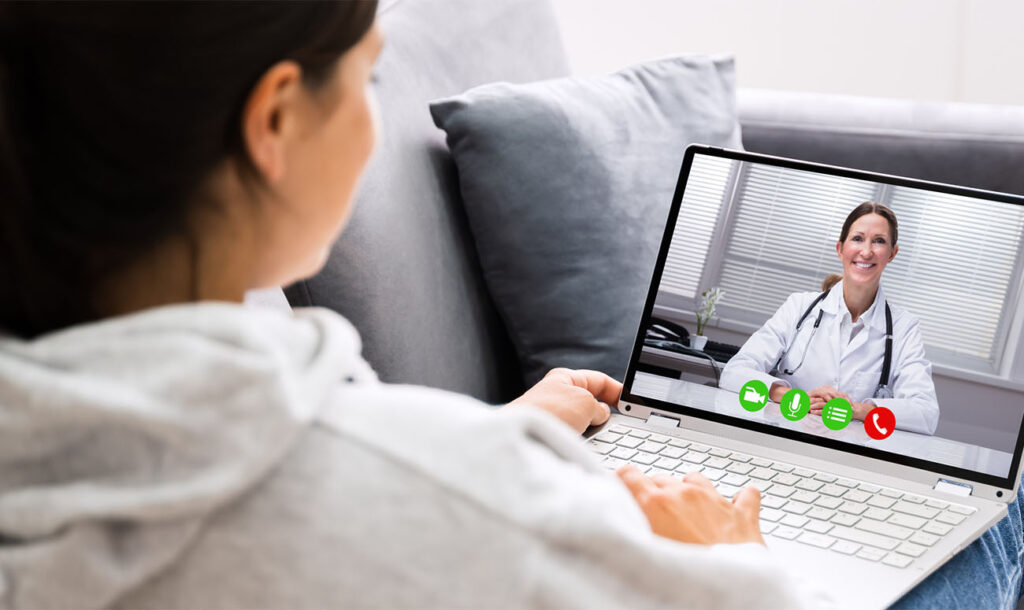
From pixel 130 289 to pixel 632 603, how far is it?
0.92 ft

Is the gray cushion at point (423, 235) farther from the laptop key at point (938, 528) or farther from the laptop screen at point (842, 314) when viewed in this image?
the laptop key at point (938, 528)

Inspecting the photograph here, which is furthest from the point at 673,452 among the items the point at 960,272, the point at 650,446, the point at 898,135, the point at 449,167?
the point at 898,135

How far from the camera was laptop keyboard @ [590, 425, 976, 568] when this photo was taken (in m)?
0.86

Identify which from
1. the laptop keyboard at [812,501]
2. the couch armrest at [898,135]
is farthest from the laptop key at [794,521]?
the couch armrest at [898,135]

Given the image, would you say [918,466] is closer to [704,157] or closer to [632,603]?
[704,157]

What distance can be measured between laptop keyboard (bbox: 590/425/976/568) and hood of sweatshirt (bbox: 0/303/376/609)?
1.92 feet

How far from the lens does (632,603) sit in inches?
17.6

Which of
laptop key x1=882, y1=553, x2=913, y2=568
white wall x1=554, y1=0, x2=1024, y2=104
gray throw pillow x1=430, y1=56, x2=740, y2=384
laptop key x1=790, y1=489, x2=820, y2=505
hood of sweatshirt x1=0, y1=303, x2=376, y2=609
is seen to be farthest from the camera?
white wall x1=554, y1=0, x2=1024, y2=104

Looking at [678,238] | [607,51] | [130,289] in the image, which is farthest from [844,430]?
[607,51]

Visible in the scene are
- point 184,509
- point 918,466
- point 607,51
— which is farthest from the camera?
point 607,51

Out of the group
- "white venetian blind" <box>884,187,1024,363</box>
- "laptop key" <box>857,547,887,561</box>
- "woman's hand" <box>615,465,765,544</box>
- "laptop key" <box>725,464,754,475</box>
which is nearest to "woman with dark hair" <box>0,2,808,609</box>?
"woman's hand" <box>615,465,765,544</box>

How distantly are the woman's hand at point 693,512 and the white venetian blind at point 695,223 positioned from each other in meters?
0.42

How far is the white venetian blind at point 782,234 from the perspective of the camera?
1052 millimetres

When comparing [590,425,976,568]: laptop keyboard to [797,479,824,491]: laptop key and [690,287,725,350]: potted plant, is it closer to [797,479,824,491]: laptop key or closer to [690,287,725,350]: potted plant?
[797,479,824,491]: laptop key
